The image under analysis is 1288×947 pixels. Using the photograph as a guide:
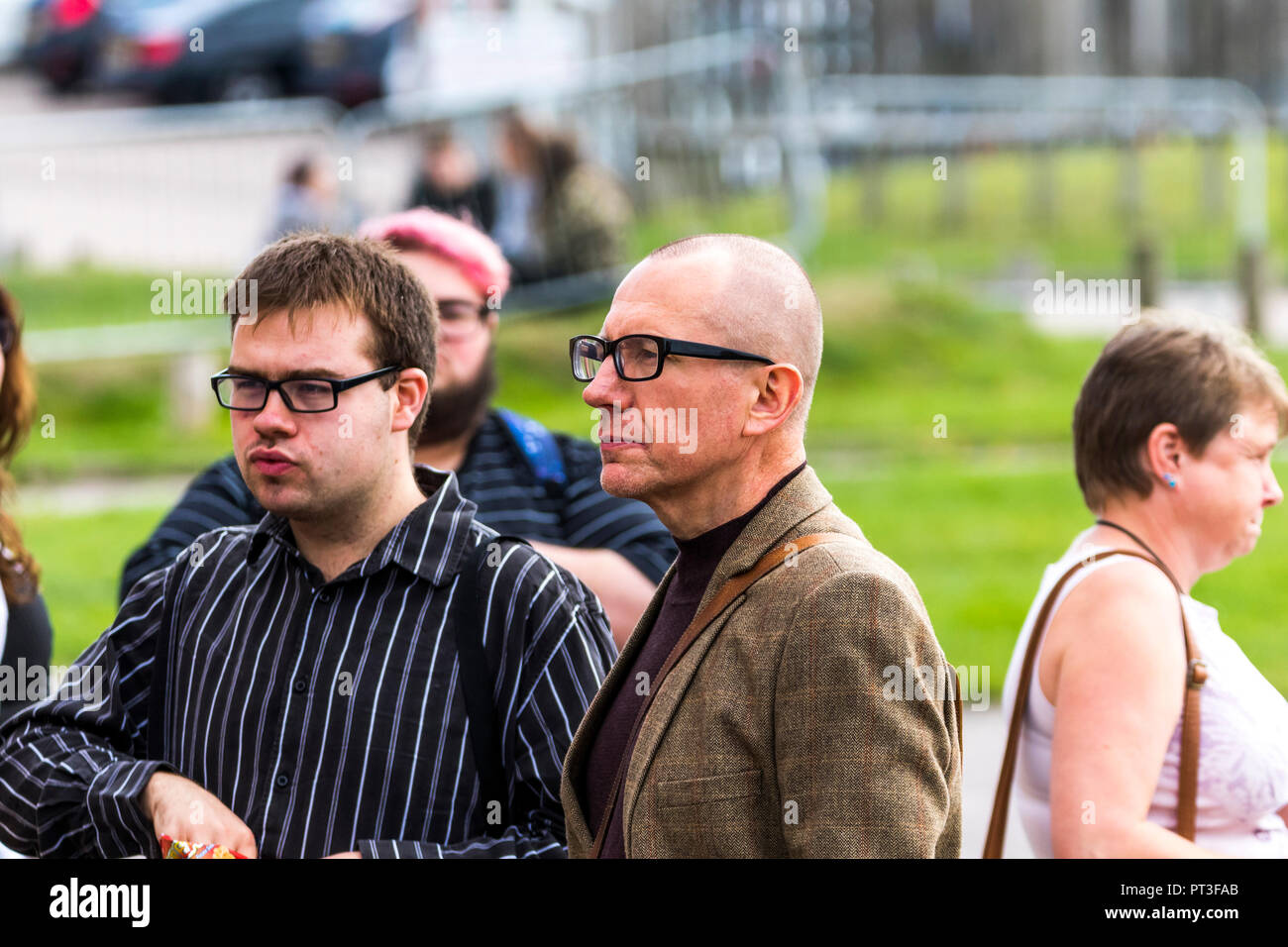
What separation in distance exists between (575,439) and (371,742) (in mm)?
1295

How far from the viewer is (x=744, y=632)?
208cm

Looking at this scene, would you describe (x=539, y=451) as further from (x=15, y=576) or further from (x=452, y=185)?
(x=452, y=185)

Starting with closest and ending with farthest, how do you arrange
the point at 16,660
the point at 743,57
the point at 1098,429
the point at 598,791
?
1. the point at 598,791
2. the point at 1098,429
3. the point at 16,660
4. the point at 743,57

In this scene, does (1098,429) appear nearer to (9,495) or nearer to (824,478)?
(9,495)

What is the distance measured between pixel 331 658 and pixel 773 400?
79 cm

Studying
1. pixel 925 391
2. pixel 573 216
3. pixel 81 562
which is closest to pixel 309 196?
pixel 573 216

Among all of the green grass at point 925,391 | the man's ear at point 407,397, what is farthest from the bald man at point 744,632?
the green grass at point 925,391

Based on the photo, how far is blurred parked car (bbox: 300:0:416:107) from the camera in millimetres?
16547

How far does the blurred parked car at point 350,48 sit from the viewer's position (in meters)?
16.5

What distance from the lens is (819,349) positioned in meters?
2.28

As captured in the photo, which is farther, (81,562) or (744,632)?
(81,562)

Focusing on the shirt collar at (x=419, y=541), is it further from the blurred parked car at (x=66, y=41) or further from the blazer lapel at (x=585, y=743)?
the blurred parked car at (x=66, y=41)

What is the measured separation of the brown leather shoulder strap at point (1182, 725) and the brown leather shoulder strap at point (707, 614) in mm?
684
